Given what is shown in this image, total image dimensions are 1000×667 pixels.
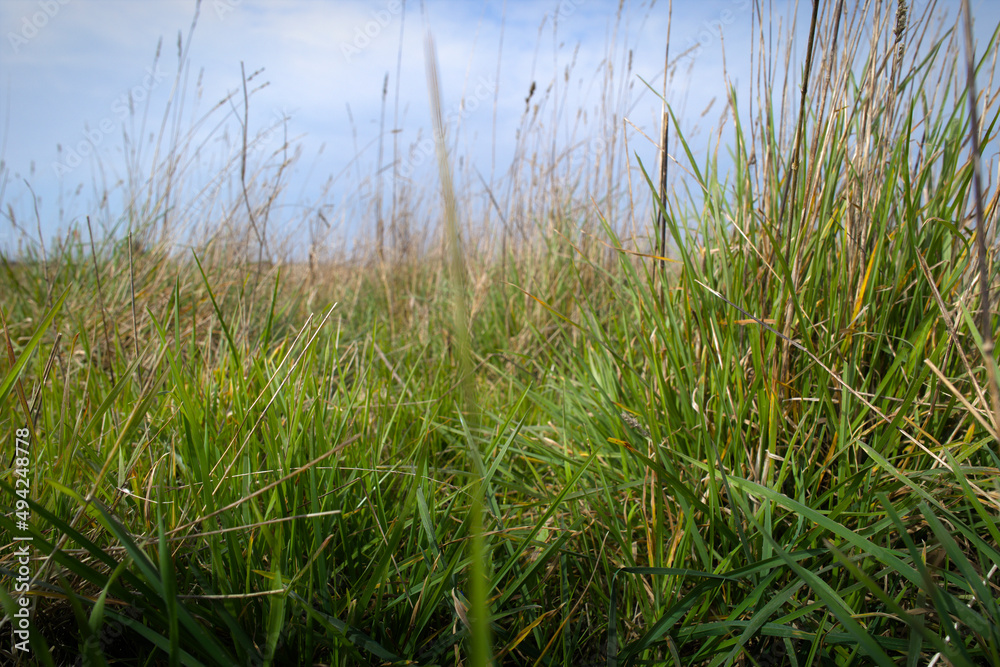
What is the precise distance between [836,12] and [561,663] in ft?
3.93

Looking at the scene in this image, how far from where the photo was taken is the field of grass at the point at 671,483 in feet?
2.19

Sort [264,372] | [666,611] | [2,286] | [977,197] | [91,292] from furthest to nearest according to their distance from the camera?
[2,286]
[91,292]
[264,372]
[666,611]
[977,197]

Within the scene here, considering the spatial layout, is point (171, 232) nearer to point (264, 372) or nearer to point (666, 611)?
point (264, 372)

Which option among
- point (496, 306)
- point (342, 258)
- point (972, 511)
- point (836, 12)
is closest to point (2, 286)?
point (342, 258)

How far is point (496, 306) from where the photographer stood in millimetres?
2648

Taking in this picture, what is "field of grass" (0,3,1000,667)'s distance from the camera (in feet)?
2.19

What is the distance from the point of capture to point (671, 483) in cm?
79

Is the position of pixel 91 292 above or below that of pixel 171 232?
below

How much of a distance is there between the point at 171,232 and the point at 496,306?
5.66ft

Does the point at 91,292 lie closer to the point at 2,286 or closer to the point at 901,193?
the point at 2,286

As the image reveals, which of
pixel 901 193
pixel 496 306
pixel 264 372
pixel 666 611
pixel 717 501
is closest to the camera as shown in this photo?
pixel 666 611

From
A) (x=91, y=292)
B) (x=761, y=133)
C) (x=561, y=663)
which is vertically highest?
(x=761, y=133)

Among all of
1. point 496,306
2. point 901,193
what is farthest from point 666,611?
point 496,306

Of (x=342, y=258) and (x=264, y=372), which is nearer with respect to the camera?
(x=264, y=372)
